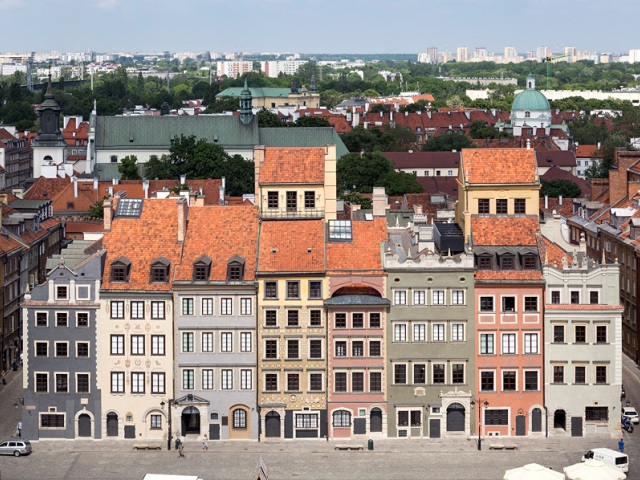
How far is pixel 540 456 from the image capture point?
8162cm

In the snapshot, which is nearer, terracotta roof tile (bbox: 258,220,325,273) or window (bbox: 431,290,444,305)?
terracotta roof tile (bbox: 258,220,325,273)

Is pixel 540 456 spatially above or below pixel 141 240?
below

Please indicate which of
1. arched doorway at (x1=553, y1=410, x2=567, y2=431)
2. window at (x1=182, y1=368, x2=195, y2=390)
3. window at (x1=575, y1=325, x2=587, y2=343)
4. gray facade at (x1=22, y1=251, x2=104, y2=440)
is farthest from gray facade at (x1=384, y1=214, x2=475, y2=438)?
gray facade at (x1=22, y1=251, x2=104, y2=440)

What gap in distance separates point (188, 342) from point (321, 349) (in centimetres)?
731

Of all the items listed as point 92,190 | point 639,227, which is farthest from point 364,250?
point 92,190

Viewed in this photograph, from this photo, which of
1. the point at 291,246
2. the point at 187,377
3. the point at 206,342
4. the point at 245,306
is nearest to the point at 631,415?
the point at 291,246

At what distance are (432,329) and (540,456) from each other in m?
9.29

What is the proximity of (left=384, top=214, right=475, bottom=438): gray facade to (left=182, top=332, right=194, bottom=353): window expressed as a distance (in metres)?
10.8

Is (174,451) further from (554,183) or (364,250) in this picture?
(554,183)

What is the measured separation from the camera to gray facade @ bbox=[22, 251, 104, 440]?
85.8 meters

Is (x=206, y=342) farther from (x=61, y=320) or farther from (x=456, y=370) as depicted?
(x=456, y=370)

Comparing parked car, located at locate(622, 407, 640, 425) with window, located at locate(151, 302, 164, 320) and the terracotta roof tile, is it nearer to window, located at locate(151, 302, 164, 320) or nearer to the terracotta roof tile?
the terracotta roof tile

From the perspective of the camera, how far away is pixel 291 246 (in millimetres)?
86688

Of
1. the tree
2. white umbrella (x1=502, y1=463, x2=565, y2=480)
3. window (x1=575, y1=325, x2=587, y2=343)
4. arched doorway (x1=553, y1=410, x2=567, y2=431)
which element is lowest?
white umbrella (x1=502, y1=463, x2=565, y2=480)
